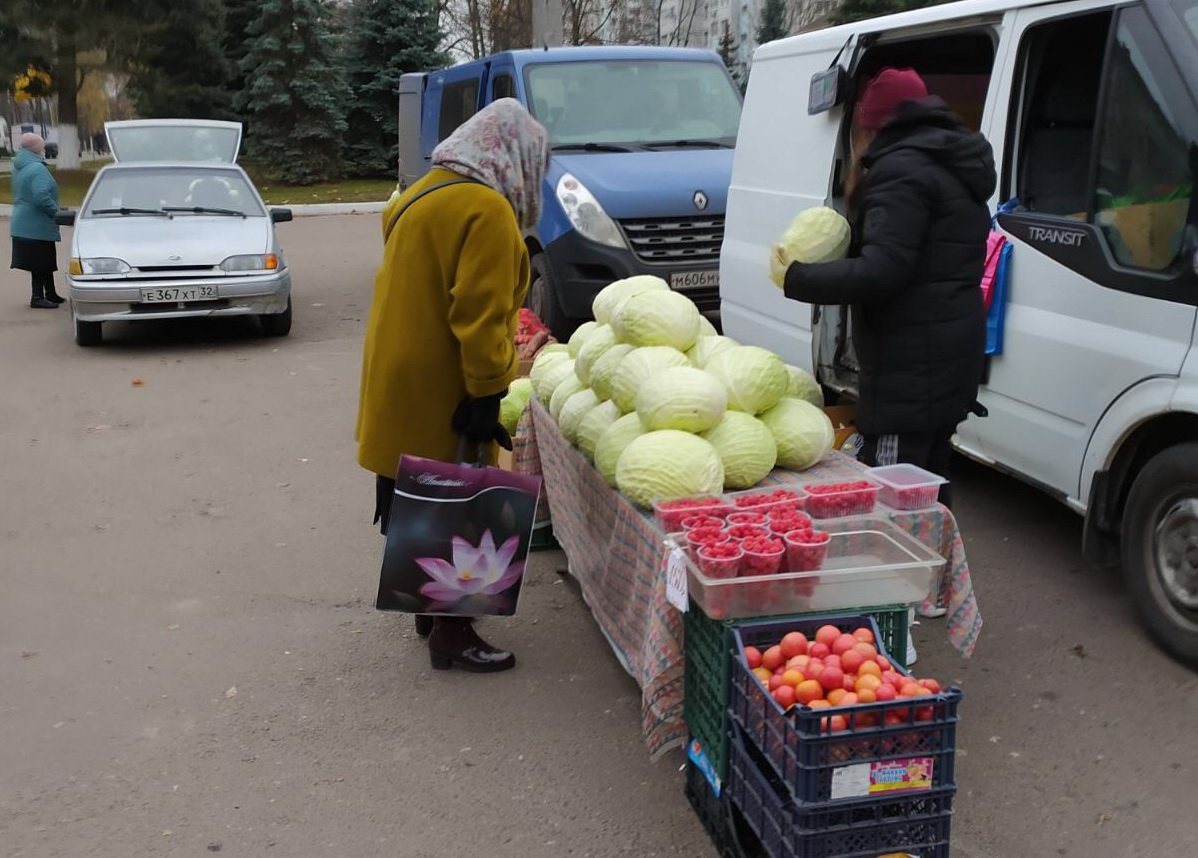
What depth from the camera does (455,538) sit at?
4.04 m

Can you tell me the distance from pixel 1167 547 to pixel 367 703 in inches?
117

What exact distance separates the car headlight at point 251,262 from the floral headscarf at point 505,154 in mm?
7162

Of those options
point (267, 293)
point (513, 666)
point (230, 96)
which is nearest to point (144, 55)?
point (230, 96)

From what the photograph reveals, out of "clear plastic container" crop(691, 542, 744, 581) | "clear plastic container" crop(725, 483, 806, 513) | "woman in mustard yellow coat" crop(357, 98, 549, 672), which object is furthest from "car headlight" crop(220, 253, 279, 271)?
"clear plastic container" crop(691, 542, 744, 581)

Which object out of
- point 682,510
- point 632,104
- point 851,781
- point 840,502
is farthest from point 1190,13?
point 632,104

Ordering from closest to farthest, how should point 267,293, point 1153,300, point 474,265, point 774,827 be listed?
point 774,827, point 474,265, point 1153,300, point 267,293

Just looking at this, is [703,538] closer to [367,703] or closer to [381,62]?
[367,703]

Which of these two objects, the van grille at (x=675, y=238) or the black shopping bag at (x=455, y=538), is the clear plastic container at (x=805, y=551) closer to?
the black shopping bag at (x=455, y=538)

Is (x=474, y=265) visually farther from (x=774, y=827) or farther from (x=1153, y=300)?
(x=1153, y=300)

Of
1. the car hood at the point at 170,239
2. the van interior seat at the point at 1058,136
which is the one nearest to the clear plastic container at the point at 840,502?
the van interior seat at the point at 1058,136

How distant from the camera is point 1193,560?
4090 mm

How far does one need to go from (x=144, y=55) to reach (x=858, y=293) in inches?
1443

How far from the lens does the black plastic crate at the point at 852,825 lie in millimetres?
2707

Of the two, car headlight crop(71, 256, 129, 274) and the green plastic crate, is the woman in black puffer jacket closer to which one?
the green plastic crate
